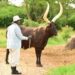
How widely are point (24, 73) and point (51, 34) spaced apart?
110 inches

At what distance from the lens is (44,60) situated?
57.8 ft

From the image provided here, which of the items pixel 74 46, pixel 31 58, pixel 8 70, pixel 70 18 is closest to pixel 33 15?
pixel 70 18

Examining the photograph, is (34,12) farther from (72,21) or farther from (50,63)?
(50,63)

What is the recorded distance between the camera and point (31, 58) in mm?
17938

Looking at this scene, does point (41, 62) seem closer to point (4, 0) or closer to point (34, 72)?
point (34, 72)

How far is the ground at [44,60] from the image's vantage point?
47.7 ft

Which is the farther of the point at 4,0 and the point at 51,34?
the point at 4,0

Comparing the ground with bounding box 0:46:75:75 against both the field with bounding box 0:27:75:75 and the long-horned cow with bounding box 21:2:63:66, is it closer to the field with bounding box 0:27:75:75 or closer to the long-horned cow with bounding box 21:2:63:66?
the field with bounding box 0:27:75:75

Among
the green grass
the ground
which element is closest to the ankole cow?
the ground

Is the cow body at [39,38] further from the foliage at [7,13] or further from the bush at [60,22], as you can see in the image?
the foliage at [7,13]

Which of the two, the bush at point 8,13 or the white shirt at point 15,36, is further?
the bush at point 8,13

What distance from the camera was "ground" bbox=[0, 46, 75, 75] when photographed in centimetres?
1455

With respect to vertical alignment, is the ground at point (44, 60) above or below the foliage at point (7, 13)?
above

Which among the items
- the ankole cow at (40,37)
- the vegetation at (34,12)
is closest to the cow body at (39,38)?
the ankole cow at (40,37)
